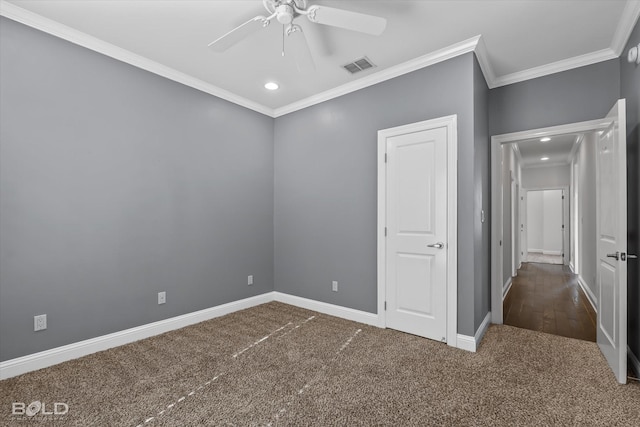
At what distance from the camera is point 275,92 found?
147 inches

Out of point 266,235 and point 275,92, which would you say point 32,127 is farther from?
point 266,235

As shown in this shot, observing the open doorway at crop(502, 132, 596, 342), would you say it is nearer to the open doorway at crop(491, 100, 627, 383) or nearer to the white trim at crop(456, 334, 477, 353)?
the open doorway at crop(491, 100, 627, 383)

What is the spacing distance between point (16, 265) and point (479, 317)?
3.89 m

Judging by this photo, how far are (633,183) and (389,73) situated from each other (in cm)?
Answer: 228

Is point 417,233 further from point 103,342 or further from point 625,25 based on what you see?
point 103,342

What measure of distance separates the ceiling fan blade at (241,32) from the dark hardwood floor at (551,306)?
379 centimetres

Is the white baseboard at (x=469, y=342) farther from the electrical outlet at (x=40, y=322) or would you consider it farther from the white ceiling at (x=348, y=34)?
the electrical outlet at (x=40, y=322)

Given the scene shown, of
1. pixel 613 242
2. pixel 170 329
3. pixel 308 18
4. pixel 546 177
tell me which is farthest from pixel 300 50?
pixel 546 177

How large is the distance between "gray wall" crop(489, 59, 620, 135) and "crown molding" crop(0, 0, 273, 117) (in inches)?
121

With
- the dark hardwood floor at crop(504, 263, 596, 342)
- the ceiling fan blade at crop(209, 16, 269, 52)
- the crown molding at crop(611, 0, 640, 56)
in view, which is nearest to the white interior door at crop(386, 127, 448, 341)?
the dark hardwood floor at crop(504, 263, 596, 342)

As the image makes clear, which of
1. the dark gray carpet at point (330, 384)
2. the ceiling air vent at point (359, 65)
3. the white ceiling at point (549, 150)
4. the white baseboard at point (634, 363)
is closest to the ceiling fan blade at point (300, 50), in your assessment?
the ceiling air vent at point (359, 65)

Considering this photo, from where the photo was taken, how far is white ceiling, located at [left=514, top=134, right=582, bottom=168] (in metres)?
5.57

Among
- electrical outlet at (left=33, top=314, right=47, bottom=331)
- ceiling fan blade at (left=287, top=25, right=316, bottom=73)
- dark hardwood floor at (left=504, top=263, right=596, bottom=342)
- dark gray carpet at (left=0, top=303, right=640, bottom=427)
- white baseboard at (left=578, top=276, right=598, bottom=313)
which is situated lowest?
dark hardwood floor at (left=504, top=263, right=596, bottom=342)

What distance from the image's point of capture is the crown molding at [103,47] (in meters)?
2.26
